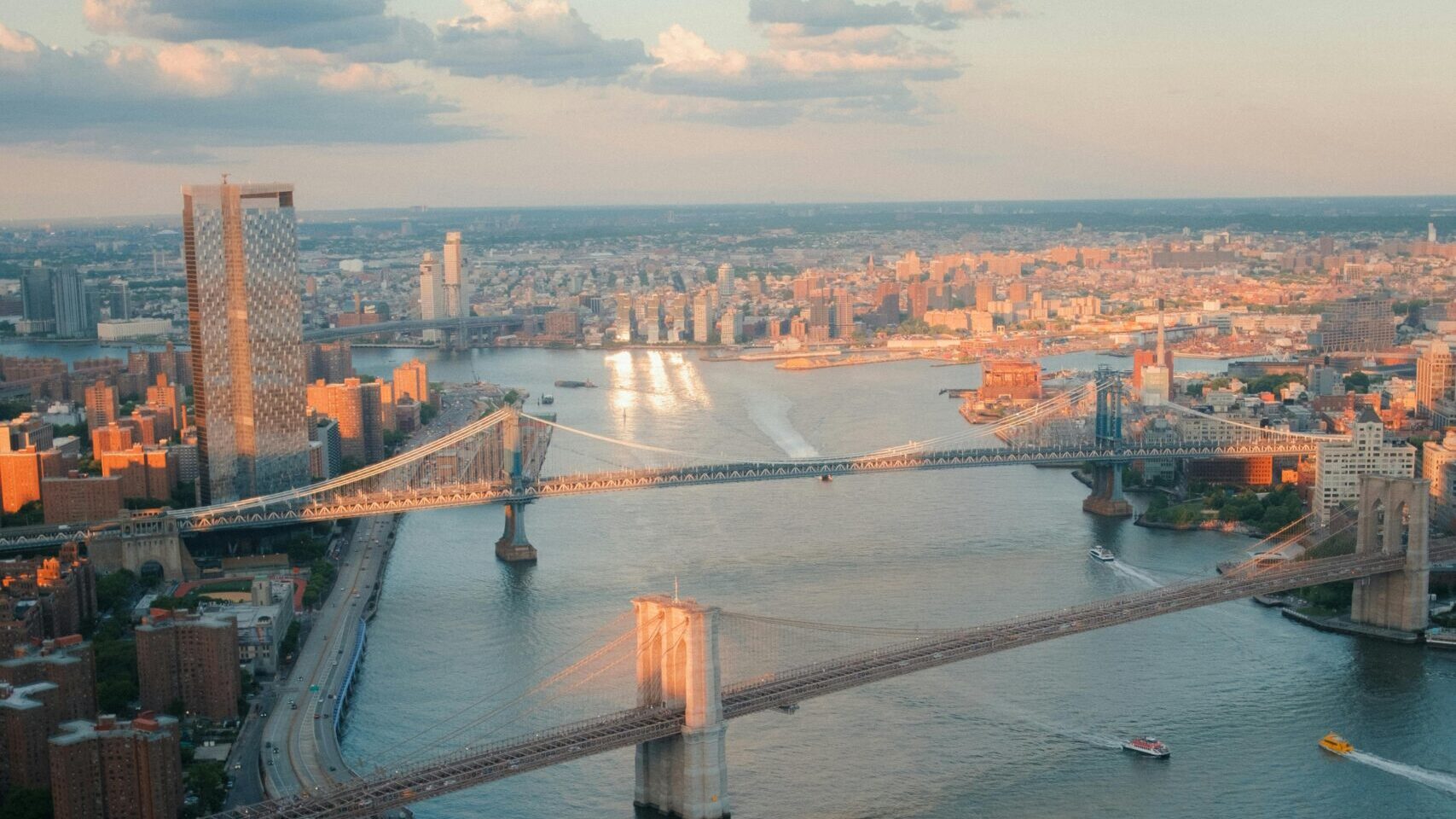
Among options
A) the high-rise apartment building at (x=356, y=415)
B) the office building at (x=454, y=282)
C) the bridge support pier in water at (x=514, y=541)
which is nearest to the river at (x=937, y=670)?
the bridge support pier in water at (x=514, y=541)

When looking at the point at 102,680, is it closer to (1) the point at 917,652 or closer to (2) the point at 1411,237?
(1) the point at 917,652

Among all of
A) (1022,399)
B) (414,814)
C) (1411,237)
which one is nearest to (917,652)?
(414,814)

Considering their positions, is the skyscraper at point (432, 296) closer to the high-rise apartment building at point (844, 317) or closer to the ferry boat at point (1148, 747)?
the high-rise apartment building at point (844, 317)

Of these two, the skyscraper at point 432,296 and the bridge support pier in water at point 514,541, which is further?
the skyscraper at point 432,296

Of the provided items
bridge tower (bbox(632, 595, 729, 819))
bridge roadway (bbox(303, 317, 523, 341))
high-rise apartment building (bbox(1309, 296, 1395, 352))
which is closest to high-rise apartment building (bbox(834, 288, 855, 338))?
bridge roadway (bbox(303, 317, 523, 341))

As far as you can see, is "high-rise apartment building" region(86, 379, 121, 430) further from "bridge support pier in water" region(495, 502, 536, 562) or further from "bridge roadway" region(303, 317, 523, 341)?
"bridge roadway" region(303, 317, 523, 341)

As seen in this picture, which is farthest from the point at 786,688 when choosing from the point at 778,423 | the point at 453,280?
the point at 453,280
